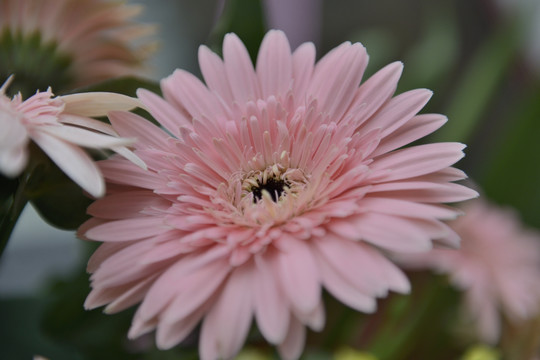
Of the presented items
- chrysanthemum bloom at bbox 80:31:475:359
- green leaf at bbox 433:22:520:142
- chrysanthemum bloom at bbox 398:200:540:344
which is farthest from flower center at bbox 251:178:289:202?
green leaf at bbox 433:22:520:142

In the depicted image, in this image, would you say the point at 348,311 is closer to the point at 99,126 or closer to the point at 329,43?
the point at 99,126

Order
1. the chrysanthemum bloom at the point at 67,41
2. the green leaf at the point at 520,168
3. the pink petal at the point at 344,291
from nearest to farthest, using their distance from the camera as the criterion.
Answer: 1. the pink petal at the point at 344,291
2. the chrysanthemum bloom at the point at 67,41
3. the green leaf at the point at 520,168

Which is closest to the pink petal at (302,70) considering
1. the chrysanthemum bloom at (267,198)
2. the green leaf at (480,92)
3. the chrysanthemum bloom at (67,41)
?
the chrysanthemum bloom at (267,198)

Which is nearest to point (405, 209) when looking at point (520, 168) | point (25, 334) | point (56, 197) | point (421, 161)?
point (421, 161)

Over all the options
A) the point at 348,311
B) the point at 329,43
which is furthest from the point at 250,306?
the point at 329,43

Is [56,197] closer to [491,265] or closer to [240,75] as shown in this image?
[240,75]

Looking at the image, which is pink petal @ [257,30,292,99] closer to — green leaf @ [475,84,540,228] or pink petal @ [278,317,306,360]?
pink petal @ [278,317,306,360]

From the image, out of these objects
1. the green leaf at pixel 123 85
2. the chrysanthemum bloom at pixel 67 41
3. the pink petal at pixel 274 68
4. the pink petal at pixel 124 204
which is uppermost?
the chrysanthemum bloom at pixel 67 41

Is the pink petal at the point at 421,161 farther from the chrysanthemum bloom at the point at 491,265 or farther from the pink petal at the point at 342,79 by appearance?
the chrysanthemum bloom at the point at 491,265
